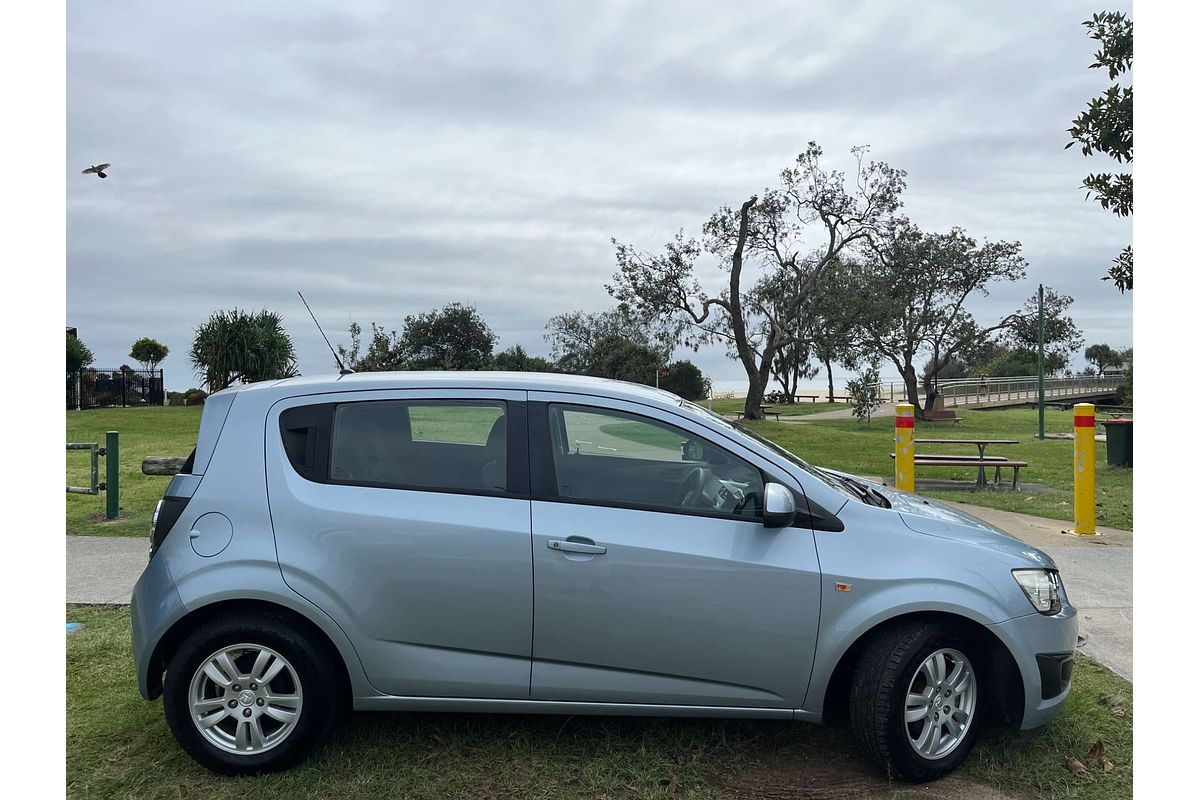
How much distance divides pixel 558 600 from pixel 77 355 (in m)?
42.0

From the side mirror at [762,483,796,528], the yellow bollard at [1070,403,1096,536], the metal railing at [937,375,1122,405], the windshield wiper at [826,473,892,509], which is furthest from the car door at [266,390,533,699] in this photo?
the metal railing at [937,375,1122,405]

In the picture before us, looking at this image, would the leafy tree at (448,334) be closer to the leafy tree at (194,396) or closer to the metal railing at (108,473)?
the leafy tree at (194,396)

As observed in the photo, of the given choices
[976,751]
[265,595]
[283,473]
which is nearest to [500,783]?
[265,595]

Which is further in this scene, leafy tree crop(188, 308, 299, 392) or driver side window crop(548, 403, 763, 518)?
leafy tree crop(188, 308, 299, 392)

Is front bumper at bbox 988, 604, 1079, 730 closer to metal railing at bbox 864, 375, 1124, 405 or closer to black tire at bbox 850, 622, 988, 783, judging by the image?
black tire at bbox 850, 622, 988, 783

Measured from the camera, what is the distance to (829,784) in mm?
4008

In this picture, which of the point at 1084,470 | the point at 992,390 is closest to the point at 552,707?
the point at 1084,470

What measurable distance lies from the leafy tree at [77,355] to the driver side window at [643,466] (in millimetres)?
40322

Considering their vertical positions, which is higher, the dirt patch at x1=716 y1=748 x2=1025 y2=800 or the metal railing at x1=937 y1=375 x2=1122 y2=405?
the metal railing at x1=937 y1=375 x2=1122 y2=405

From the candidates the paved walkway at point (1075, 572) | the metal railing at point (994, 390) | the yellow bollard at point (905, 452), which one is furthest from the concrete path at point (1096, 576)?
the metal railing at point (994, 390)

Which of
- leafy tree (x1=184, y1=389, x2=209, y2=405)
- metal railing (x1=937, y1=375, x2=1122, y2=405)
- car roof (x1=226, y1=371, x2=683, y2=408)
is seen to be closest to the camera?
car roof (x1=226, y1=371, x2=683, y2=408)

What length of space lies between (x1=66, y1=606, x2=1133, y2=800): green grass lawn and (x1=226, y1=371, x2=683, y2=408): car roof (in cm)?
164

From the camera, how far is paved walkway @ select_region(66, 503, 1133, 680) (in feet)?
20.2

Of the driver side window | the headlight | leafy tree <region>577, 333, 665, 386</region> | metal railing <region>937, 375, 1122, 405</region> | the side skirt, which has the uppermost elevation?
leafy tree <region>577, 333, 665, 386</region>
